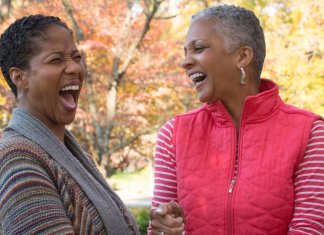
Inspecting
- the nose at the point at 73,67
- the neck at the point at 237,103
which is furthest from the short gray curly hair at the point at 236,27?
the nose at the point at 73,67

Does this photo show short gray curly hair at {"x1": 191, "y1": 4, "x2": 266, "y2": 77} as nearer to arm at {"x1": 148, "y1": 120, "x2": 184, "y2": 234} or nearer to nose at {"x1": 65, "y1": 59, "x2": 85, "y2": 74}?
arm at {"x1": 148, "y1": 120, "x2": 184, "y2": 234}

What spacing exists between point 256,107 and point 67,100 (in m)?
0.77

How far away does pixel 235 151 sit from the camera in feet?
7.18

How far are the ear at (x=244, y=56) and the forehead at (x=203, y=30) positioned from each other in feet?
0.42

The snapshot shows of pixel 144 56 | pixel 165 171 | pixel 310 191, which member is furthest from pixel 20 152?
pixel 144 56

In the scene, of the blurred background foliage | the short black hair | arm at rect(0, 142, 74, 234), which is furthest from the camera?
the blurred background foliage

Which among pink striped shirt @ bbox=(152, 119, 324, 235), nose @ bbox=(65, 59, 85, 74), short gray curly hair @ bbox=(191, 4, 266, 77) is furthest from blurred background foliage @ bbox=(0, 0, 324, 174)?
nose @ bbox=(65, 59, 85, 74)

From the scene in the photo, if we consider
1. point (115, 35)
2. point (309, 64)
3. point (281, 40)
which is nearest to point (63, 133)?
point (309, 64)

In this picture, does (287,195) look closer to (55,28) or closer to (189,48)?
(189,48)

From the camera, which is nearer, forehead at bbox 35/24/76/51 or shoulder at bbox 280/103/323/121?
forehead at bbox 35/24/76/51

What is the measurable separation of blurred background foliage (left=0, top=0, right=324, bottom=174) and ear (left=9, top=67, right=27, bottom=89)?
19.1 ft

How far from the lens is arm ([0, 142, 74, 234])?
1614 millimetres

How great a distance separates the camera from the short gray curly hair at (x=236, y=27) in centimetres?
221

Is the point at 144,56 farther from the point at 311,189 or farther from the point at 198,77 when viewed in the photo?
the point at 311,189
